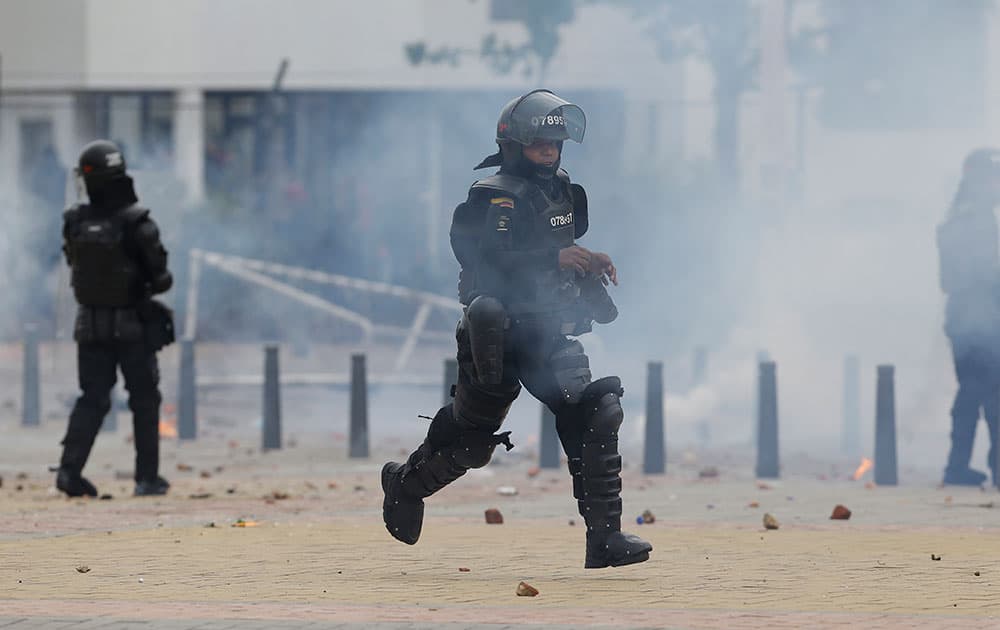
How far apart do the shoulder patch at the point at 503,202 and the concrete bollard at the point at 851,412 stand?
8.62 m

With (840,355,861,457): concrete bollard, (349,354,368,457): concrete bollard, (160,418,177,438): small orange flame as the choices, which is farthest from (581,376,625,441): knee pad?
(160,418,177,438): small orange flame

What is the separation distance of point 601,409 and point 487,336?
50cm

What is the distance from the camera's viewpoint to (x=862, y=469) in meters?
14.4

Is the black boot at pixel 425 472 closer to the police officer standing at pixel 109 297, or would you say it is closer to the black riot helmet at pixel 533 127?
the black riot helmet at pixel 533 127

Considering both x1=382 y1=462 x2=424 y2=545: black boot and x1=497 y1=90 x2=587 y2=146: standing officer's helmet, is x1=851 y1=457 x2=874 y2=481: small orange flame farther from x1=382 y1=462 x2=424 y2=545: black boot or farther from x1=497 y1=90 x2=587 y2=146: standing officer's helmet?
x1=497 y1=90 x2=587 y2=146: standing officer's helmet

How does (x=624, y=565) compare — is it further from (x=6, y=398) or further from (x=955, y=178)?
(x=955, y=178)

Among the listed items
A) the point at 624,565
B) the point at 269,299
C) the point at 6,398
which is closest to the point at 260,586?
the point at 624,565

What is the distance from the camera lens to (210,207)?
2916 cm

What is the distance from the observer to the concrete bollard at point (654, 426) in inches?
566

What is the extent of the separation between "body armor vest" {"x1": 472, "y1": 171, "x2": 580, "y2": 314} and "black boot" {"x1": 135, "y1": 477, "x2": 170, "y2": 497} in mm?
4423

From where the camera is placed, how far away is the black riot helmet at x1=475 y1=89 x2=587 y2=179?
812 cm

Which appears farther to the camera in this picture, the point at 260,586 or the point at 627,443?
the point at 627,443

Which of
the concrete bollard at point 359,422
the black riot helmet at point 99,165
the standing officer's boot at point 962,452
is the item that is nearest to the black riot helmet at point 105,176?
the black riot helmet at point 99,165

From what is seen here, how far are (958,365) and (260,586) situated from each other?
6.47 meters
